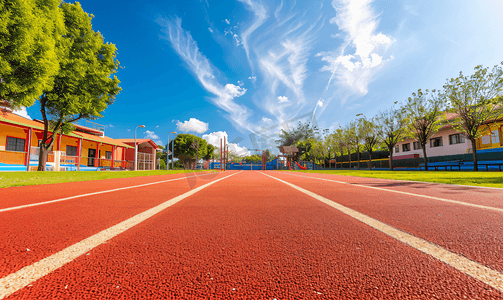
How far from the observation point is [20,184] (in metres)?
6.44

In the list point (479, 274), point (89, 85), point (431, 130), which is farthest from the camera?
point (431, 130)

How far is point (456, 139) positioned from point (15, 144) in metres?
51.1

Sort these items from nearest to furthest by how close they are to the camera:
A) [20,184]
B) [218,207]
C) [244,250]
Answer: [244,250] < [218,207] < [20,184]

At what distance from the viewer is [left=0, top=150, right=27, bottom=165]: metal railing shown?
17.0m

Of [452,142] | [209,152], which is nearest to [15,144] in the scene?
[209,152]

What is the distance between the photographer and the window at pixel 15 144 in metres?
18.8

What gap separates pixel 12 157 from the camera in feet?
58.2

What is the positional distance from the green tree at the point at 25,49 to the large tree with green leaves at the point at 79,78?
2075 millimetres

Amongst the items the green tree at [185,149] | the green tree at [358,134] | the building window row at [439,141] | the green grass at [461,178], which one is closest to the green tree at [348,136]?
the green tree at [358,134]

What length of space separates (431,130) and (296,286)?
1229 inches

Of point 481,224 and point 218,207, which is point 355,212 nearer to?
point 481,224

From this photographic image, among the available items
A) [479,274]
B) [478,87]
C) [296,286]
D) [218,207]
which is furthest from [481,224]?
[478,87]

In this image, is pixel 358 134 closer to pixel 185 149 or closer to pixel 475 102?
pixel 475 102

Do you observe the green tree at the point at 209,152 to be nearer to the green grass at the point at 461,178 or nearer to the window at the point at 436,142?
the window at the point at 436,142
